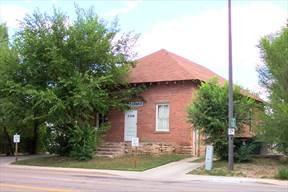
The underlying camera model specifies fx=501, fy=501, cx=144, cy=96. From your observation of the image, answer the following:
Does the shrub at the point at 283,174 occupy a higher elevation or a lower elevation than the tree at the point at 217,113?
lower

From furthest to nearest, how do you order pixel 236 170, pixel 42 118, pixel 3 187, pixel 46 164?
pixel 42 118, pixel 46 164, pixel 236 170, pixel 3 187

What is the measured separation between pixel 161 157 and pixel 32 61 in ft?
32.2

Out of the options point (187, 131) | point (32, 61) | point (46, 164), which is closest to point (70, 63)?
point (32, 61)

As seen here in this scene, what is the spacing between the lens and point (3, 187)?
49.1 feet

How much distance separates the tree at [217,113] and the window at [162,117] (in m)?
5.55

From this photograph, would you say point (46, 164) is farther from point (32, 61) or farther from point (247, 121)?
point (247, 121)

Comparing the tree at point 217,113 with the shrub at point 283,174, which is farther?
the tree at point 217,113

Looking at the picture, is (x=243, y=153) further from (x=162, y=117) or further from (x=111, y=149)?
(x=111, y=149)

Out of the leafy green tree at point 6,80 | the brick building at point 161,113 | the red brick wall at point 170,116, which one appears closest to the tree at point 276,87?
the brick building at point 161,113

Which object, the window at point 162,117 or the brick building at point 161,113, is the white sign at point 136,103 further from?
the window at point 162,117

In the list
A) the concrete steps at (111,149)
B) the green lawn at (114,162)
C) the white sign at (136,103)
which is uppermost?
the white sign at (136,103)

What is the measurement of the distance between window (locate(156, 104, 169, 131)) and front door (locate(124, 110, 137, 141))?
68.6 inches

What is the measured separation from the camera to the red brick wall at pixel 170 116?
105 ft

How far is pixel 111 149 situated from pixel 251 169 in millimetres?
10546
